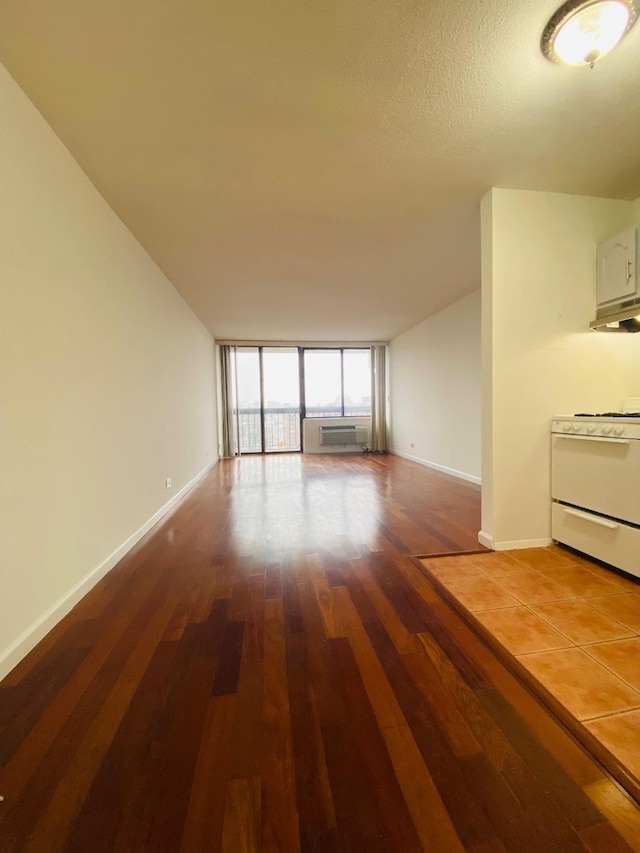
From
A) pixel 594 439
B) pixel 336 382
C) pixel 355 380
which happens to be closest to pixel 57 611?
pixel 594 439

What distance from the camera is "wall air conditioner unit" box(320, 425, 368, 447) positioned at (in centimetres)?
713

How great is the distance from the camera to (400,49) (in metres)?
1.25

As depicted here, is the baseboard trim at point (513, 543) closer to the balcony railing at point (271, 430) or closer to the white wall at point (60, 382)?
the white wall at point (60, 382)

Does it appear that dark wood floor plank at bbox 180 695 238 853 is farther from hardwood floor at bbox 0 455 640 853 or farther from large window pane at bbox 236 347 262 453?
large window pane at bbox 236 347 262 453

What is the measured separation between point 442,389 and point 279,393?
3.57m

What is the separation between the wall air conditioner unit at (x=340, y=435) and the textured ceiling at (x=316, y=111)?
4.72m

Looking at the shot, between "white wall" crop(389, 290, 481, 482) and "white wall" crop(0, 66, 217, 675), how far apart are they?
12.3 ft

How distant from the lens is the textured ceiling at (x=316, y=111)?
1166 millimetres

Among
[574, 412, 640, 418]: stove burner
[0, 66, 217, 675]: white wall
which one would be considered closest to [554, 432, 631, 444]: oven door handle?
[574, 412, 640, 418]: stove burner

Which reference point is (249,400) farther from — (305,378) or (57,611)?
(57,611)

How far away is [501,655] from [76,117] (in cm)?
302

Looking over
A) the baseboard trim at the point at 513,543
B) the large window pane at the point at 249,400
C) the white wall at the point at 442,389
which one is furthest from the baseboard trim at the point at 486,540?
the large window pane at the point at 249,400

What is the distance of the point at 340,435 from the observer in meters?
7.14

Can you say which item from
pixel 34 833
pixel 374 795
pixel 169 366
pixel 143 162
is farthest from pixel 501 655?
pixel 169 366
